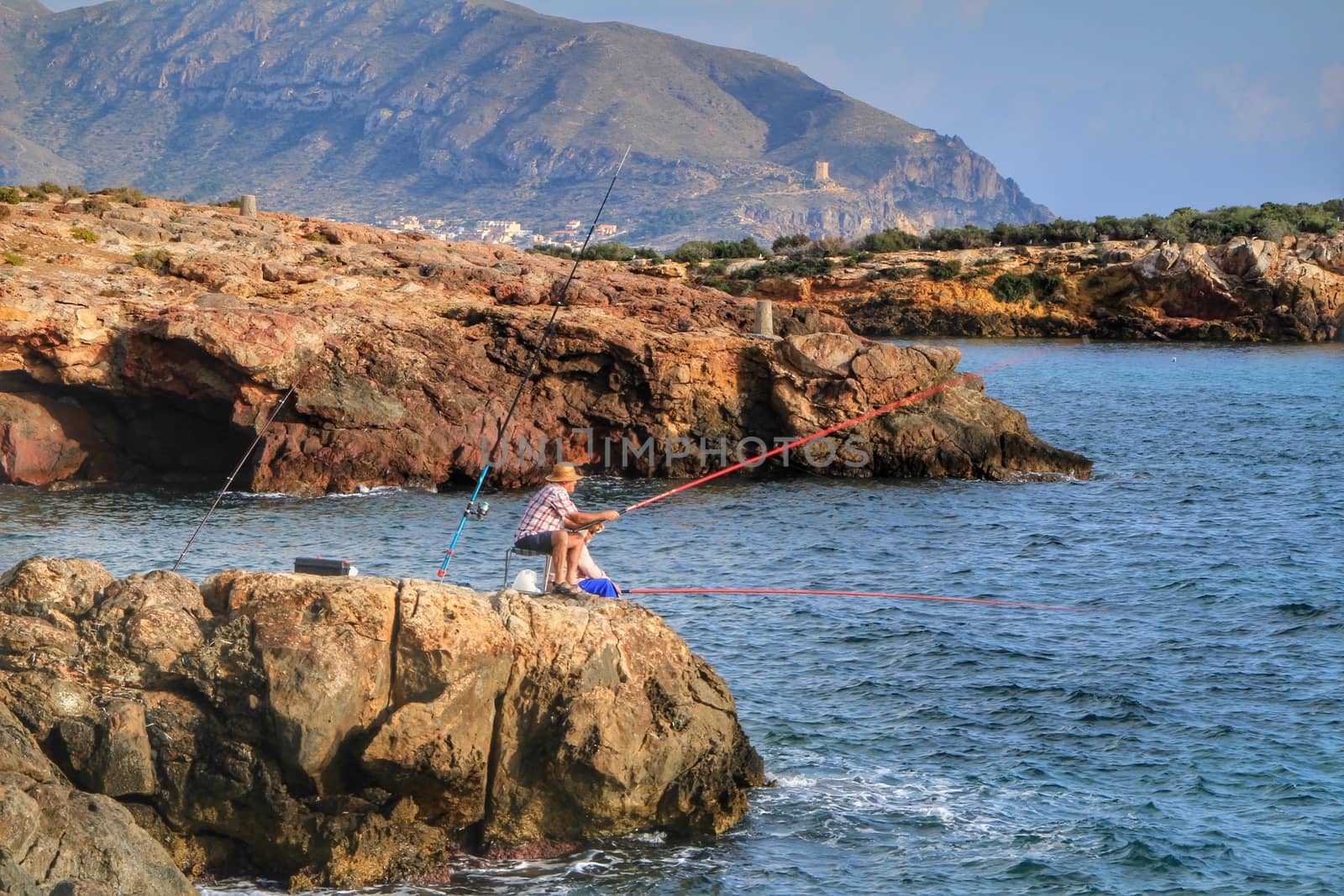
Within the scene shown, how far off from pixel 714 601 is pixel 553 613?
7541 mm

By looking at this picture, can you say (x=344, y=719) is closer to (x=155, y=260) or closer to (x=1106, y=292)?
(x=155, y=260)

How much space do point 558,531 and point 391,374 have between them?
46.7 ft

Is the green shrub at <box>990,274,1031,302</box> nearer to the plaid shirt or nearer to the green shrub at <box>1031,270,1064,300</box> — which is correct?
the green shrub at <box>1031,270,1064,300</box>

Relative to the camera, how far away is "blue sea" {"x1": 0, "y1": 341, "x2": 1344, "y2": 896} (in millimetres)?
10203

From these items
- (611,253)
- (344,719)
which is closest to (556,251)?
(611,253)

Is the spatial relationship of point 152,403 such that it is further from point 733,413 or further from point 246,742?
point 246,742

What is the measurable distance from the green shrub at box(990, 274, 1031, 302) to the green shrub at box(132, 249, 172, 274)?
144 ft

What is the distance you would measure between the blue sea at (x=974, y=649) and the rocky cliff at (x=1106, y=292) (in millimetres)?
30280

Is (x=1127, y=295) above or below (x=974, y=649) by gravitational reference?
above

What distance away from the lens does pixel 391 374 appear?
24734mm

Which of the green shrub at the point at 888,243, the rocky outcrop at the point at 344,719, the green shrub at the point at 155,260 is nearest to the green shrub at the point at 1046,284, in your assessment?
the green shrub at the point at 888,243

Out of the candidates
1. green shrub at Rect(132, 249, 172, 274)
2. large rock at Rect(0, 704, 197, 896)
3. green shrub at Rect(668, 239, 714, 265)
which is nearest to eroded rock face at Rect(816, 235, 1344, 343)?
green shrub at Rect(668, 239, 714, 265)

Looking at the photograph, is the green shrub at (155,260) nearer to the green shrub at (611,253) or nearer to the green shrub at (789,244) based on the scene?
the green shrub at (611,253)

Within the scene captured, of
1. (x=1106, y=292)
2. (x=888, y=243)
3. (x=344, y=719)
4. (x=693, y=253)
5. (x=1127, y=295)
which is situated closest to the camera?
(x=344, y=719)
